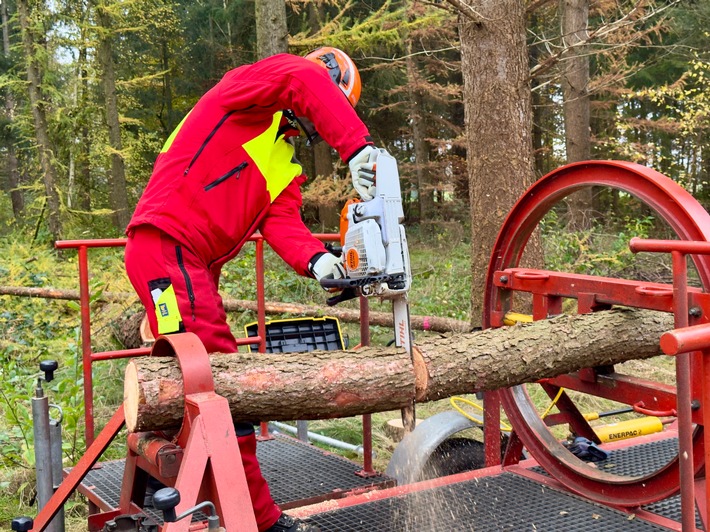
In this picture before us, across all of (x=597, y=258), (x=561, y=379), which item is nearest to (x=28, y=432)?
(x=561, y=379)

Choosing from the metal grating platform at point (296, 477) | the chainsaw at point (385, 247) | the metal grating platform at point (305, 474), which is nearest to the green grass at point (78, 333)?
the metal grating platform at point (296, 477)

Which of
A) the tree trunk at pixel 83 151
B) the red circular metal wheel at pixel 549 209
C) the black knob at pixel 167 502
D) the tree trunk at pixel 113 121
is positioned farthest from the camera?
the tree trunk at pixel 83 151

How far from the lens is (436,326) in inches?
257

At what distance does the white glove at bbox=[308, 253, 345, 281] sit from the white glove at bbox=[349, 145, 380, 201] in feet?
2.06

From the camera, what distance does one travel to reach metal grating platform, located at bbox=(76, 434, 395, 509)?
347 cm

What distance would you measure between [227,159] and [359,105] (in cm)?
1338

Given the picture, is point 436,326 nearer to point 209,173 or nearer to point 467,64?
point 467,64

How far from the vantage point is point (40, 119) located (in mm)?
14797

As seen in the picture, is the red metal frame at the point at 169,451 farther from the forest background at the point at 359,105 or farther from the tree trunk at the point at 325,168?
the tree trunk at the point at 325,168

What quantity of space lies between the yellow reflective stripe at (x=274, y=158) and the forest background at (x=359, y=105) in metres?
4.75

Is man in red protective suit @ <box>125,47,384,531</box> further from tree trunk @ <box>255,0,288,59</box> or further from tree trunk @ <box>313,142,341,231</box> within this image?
tree trunk @ <box>313,142,341,231</box>

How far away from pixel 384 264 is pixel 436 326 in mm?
4077

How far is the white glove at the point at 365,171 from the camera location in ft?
8.43

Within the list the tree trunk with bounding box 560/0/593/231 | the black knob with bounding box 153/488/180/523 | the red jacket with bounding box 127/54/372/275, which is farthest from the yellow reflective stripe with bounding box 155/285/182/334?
the tree trunk with bounding box 560/0/593/231
